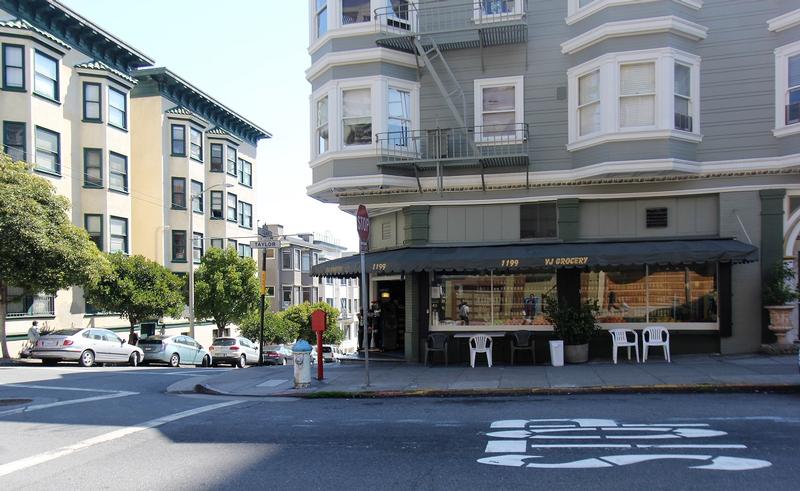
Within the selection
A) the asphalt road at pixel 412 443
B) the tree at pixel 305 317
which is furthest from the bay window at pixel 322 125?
the tree at pixel 305 317

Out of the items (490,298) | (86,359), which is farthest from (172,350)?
(490,298)

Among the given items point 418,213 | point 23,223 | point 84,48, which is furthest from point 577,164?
point 84,48

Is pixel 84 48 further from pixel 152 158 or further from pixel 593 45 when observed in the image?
pixel 593 45

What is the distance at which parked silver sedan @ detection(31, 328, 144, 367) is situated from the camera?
22438mm

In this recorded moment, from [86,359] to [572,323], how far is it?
16658mm

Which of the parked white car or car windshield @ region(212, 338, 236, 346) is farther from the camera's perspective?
car windshield @ region(212, 338, 236, 346)

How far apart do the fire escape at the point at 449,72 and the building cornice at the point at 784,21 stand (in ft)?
17.7

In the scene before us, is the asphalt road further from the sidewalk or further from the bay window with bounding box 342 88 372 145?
the bay window with bounding box 342 88 372 145

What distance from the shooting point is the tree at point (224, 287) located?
3544 centimetres

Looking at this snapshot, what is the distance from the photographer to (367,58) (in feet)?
55.0

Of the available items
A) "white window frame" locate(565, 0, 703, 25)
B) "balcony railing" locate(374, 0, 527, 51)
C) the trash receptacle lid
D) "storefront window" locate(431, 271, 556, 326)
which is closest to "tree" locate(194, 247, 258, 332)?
"storefront window" locate(431, 271, 556, 326)

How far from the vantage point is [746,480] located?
20.0 feet

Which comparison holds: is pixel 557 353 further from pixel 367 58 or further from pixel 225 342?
pixel 225 342

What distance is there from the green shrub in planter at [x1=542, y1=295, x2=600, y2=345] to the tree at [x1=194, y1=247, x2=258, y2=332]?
929 inches
